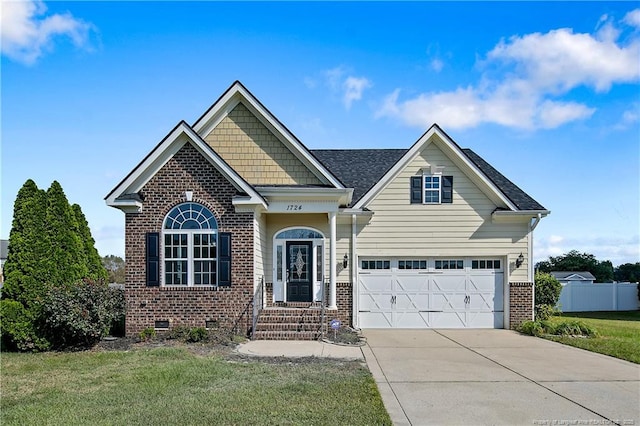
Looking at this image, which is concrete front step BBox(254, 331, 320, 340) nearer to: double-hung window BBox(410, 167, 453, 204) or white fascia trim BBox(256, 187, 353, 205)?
white fascia trim BBox(256, 187, 353, 205)

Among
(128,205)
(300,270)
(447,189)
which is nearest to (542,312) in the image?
(447,189)

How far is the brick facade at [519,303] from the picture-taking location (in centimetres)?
1736

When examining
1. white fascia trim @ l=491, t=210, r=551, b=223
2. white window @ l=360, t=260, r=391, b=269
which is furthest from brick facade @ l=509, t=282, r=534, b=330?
white window @ l=360, t=260, r=391, b=269

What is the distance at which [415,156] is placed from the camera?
692 inches

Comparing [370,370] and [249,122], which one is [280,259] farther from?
[370,370]

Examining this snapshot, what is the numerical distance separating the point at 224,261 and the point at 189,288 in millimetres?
1154

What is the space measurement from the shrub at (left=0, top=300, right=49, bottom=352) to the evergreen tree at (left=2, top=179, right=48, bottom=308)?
0.23m

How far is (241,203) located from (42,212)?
4988mm

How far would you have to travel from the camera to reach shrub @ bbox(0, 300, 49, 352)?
1289 centimetres

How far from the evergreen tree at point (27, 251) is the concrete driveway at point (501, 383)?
324 inches

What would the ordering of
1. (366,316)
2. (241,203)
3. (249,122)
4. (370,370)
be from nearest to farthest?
(370,370)
(241,203)
(249,122)
(366,316)

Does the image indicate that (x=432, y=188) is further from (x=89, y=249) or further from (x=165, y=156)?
(x=89, y=249)

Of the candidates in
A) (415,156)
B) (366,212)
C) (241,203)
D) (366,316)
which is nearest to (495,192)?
(415,156)

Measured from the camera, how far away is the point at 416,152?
1747 centimetres
